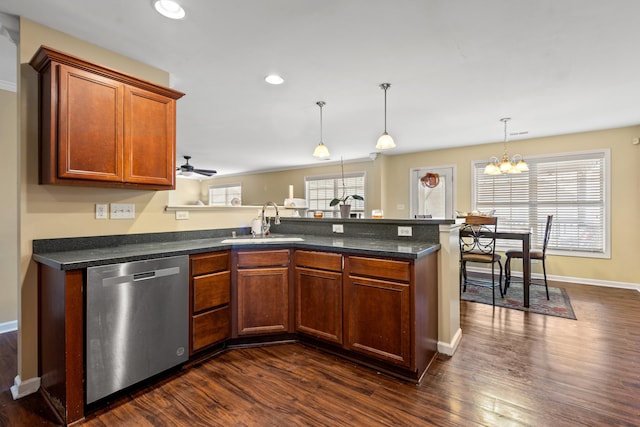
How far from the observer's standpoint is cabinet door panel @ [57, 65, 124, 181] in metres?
1.84

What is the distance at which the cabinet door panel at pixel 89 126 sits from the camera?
184 centimetres

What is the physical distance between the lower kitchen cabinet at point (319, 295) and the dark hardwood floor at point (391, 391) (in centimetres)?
20

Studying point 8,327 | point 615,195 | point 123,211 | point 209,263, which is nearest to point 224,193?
point 8,327

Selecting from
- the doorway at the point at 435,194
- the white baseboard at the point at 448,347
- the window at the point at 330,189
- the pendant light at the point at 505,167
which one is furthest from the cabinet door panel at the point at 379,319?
the window at the point at 330,189

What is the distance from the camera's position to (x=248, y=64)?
101 inches

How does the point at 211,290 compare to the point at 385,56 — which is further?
the point at 385,56

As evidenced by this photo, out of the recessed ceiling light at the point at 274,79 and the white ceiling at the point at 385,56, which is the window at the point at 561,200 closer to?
the white ceiling at the point at 385,56

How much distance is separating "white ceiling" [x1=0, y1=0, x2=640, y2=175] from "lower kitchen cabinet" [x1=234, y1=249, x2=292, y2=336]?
1.65 m

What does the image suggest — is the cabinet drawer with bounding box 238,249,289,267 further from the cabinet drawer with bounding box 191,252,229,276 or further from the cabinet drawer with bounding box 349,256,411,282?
the cabinet drawer with bounding box 349,256,411,282

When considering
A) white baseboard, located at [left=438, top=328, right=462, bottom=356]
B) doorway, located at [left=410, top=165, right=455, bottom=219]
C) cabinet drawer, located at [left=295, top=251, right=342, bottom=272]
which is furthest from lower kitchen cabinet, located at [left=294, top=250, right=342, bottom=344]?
doorway, located at [left=410, top=165, right=455, bottom=219]

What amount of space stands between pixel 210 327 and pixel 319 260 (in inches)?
38.8

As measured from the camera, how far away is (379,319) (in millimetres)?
2107

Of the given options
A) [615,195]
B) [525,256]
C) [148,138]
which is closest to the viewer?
[148,138]

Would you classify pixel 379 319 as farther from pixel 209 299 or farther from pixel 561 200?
pixel 561 200
